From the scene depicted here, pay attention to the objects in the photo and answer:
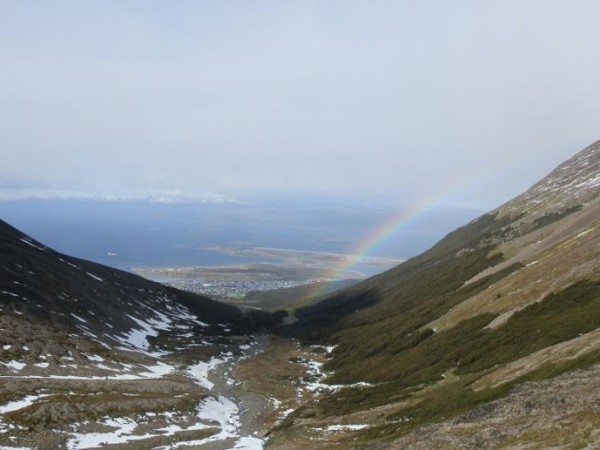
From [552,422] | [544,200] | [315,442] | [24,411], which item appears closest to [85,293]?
[24,411]

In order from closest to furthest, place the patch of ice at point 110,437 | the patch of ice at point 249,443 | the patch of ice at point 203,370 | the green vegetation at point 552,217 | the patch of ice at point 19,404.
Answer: the patch of ice at point 110,437, the patch of ice at point 19,404, the patch of ice at point 249,443, the patch of ice at point 203,370, the green vegetation at point 552,217

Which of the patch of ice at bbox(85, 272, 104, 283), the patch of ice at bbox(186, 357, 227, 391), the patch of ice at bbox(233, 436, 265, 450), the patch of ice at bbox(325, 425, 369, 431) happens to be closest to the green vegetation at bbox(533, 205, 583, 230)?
the patch of ice at bbox(186, 357, 227, 391)

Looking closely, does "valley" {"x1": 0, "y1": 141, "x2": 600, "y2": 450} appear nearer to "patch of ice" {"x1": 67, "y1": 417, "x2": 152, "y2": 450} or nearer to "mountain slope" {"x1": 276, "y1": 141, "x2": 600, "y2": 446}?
"patch of ice" {"x1": 67, "y1": 417, "x2": 152, "y2": 450}

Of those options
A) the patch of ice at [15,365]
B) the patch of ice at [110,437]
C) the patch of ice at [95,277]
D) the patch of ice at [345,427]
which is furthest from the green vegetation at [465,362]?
the patch of ice at [95,277]

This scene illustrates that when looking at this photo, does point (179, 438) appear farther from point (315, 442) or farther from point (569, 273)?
point (569, 273)

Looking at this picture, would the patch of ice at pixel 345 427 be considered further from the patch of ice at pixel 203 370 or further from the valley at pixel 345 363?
the patch of ice at pixel 203 370

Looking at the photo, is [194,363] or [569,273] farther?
[194,363]

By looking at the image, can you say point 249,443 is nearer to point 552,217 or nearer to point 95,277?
point 552,217

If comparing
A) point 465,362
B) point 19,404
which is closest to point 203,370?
point 19,404
